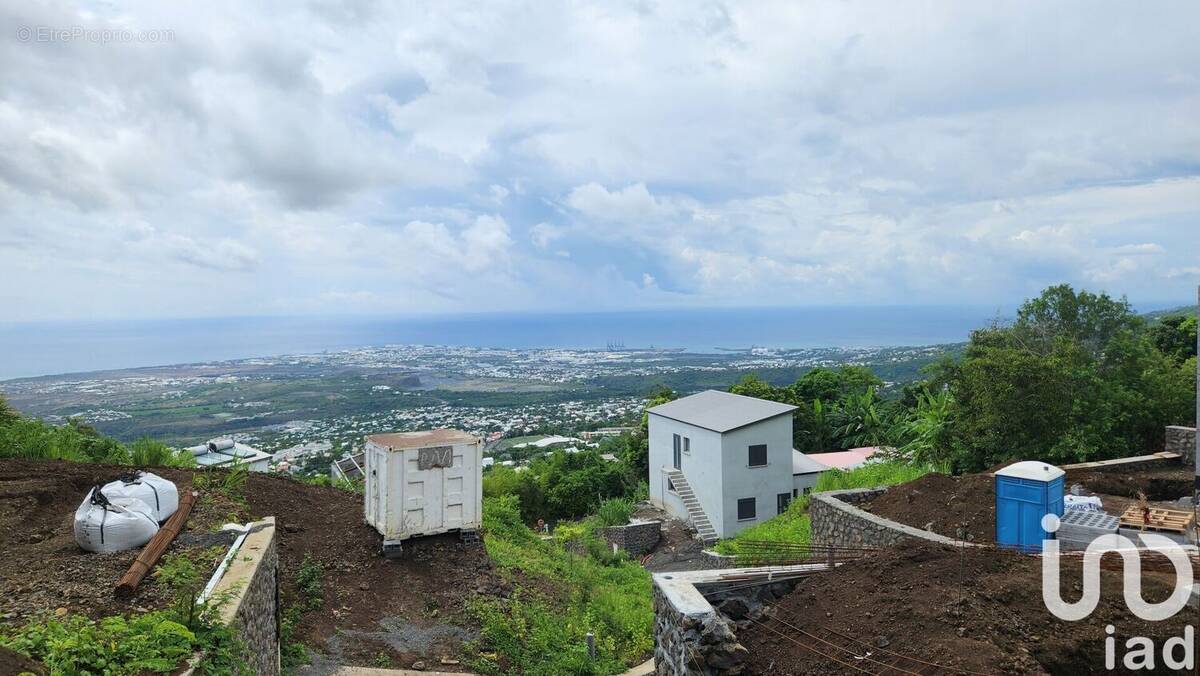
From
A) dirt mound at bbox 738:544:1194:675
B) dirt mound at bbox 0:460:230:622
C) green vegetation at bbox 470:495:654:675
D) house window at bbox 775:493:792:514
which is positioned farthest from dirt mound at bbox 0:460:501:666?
house window at bbox 775:493:792:514

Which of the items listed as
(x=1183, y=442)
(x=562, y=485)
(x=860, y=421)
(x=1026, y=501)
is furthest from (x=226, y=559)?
(x=860, y=421)

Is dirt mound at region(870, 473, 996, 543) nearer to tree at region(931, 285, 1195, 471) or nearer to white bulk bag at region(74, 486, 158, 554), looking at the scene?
tree at region(931, 285, 1195, 471)

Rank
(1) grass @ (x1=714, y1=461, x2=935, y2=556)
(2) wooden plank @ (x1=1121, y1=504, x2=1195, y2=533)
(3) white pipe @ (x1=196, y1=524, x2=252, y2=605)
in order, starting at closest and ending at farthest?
1. (3) white pipe @ (x1=196, y1=524, x2=252, y2=605)
2. (2) wooden plank @ (x1=1121, y1=504, x2=1195, y2=533)
3. (1) grass @ (x1=714, y1=461, x2=935, y2=556)

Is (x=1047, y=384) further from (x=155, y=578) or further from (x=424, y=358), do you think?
(x=424, y=358)

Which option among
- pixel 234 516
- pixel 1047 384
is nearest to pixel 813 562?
pixel 234 516

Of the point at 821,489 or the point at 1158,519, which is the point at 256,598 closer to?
the point at 1158,519

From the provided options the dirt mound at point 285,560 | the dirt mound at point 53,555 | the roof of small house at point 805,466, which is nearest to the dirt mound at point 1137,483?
the dirt mound at point 285,560
